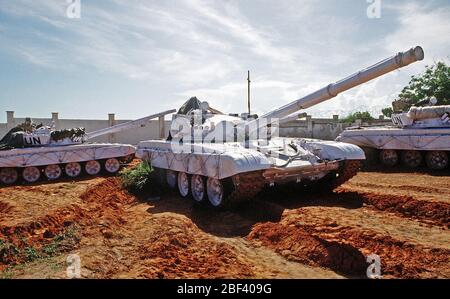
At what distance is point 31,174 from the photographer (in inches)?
525

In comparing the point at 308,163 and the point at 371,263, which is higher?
the point at 308,163

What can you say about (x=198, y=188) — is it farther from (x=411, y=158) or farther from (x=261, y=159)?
(x=411, y=158)

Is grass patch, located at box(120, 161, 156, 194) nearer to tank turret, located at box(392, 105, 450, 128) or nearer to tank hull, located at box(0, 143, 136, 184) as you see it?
tank hull, located at box(0, 143, 136, 184)

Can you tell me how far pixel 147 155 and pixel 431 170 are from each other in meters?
9.47

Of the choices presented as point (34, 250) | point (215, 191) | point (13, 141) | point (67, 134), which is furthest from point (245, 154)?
point (13, 141)

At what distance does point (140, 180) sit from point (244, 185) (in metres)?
5.02

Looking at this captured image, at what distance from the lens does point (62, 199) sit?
365 inches

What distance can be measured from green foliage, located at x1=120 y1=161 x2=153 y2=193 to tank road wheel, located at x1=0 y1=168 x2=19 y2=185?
13.7 feet

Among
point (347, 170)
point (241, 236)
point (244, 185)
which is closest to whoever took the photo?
point (241, 236)

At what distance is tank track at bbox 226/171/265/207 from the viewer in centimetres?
717

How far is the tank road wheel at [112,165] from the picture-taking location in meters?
14.8

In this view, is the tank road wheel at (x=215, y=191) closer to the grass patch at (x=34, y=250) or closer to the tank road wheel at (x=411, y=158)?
the grass patch at (x=34, y=250)

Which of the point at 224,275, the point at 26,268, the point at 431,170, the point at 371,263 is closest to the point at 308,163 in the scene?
the point at 371,263
